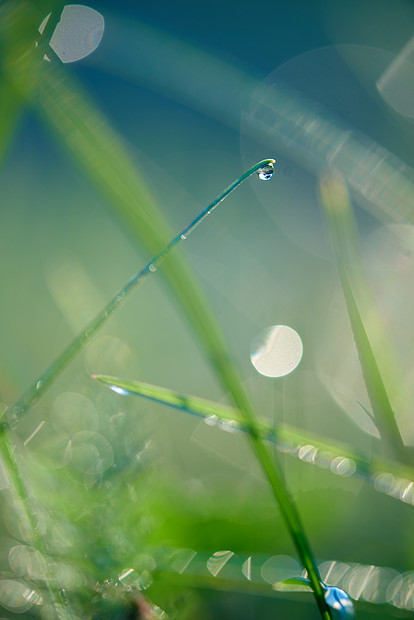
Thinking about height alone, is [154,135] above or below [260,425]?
above

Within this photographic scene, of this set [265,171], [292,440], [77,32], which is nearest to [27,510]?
[292,440]

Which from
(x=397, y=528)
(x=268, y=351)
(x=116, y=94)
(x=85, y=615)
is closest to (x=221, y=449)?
(x=268, y=351)

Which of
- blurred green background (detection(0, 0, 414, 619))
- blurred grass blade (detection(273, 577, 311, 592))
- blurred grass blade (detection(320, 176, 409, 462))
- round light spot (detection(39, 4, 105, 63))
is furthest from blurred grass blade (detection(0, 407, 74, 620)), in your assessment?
round light spot (detection(39, 4, 105, 63))

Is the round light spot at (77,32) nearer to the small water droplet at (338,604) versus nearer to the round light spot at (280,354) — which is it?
the round light spot at (280,354)

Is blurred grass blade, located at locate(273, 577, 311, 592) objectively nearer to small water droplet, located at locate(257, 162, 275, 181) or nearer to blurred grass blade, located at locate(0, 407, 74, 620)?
blurred grass blade, located at locate(0, 407, 74, 620)

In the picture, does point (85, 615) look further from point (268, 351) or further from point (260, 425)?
point (268, 351)

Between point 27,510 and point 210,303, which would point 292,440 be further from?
point 210,303

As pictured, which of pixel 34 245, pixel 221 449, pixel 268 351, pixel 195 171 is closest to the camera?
pixel 268 351
